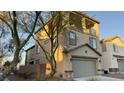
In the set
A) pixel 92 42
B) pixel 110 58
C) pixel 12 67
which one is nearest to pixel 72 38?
pixel 92 42

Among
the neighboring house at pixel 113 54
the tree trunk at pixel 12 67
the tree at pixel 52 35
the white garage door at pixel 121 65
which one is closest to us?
the tree trunk at pixel 12 67

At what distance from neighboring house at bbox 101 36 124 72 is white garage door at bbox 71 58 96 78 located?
0.37 m

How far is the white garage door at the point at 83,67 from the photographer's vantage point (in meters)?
4.59

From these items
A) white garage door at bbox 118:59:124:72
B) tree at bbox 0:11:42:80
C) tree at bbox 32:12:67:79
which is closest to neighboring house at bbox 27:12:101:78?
tree at bbox 32:12:67:79

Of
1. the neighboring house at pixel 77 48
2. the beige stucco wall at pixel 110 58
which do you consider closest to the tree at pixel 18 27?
the neighboring house at pixel 77 48

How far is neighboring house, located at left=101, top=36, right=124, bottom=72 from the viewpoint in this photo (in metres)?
4.63

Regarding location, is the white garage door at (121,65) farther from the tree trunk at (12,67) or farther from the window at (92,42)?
the tree trunk at (12,67)

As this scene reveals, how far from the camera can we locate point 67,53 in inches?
201

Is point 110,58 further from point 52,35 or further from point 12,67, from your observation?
point 12,67

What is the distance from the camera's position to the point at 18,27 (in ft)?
14.3

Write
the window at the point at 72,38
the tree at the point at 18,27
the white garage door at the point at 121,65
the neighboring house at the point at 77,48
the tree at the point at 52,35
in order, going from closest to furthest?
the tree at the point at 18,27, the white garage door at the point at 121,65, the neighboring house at the point at 77,48, the tree at the point at 52,35, the window at the point at 72,38
